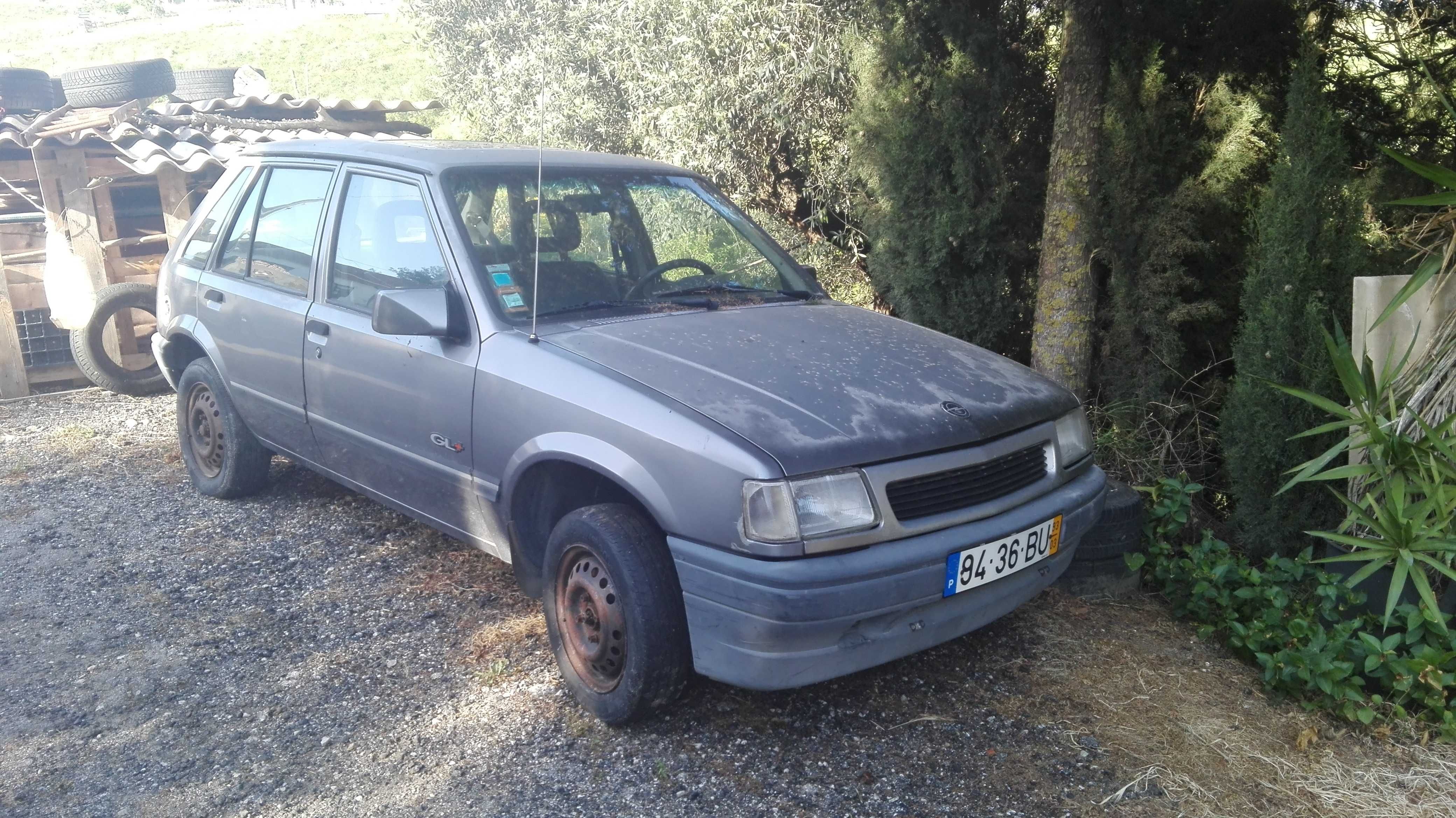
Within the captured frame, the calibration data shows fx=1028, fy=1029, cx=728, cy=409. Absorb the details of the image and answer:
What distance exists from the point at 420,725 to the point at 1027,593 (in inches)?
78.0

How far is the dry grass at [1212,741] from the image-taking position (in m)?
2.95

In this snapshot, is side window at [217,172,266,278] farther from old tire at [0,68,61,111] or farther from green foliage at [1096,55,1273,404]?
old tire at [0,68,61,111]

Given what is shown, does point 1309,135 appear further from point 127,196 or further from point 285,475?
point 127,196

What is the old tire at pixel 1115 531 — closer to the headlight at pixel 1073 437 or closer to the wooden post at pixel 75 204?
the headlight at pixel 1073 437

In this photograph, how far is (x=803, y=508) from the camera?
2.71 metres

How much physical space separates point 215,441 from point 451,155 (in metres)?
2.34

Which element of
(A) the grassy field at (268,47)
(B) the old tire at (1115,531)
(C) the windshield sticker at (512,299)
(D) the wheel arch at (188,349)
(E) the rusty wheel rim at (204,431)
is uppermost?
(A) the grassy field at (268,47)

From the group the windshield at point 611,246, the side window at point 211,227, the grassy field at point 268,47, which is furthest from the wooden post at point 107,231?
the grassy field at point 268,47

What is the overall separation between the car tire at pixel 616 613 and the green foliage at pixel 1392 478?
2.10 meters

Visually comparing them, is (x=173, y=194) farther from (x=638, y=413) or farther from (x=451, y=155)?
(x=638, y=413)

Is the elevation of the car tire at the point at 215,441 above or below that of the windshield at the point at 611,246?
below

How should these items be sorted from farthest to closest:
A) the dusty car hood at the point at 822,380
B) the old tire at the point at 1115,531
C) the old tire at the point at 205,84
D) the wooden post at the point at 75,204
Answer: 1. the old tire at the point at 205,84
2. the wooden post at the point at 75,204
3. the old tire at the point at 1115,531
4. the dusty car hood at the point at 822,380

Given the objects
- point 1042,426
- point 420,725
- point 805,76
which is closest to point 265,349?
point 420,725

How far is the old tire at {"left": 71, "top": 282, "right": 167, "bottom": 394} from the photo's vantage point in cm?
771
